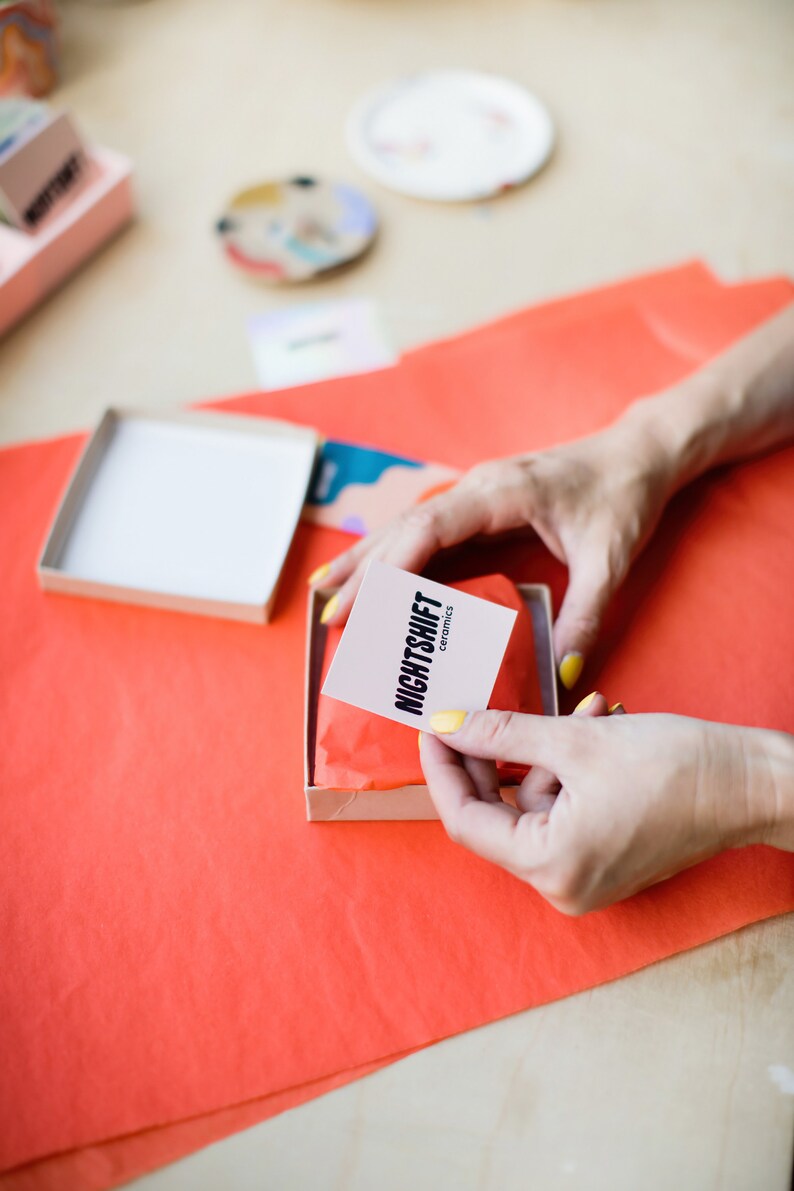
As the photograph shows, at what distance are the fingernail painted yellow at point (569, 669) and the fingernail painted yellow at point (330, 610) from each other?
19cm

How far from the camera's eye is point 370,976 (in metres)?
0.62

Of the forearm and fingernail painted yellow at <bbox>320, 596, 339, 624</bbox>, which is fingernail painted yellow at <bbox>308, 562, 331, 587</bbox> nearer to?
fingernail painted yellow at <bbox>320, 596, 339, 624</bbox>

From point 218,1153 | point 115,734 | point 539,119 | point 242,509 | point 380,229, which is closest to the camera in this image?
point 218,1153

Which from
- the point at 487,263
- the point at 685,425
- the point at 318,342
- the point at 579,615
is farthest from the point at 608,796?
the point at 487,263

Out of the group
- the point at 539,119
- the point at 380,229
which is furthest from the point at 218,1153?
the point at 539,119

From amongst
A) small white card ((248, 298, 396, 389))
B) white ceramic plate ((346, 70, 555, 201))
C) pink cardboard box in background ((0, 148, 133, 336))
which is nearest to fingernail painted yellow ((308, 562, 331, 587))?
small white card ((248, 298, 396, 389))

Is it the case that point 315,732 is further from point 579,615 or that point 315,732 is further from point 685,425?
point 685,425

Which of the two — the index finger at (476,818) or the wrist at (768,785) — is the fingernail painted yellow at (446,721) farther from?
the wrist at (768,785)

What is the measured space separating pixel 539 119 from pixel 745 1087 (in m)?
1.20

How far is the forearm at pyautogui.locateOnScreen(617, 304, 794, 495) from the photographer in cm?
87

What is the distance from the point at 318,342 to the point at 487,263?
26 centimetres

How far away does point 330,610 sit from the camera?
740 mm

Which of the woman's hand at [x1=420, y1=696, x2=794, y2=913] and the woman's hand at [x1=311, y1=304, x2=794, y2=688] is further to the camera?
the woman's hand at [x1=311, y1=304, x2=794, y2=688]

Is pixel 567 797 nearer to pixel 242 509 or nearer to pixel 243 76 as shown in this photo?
pixel 242 509
